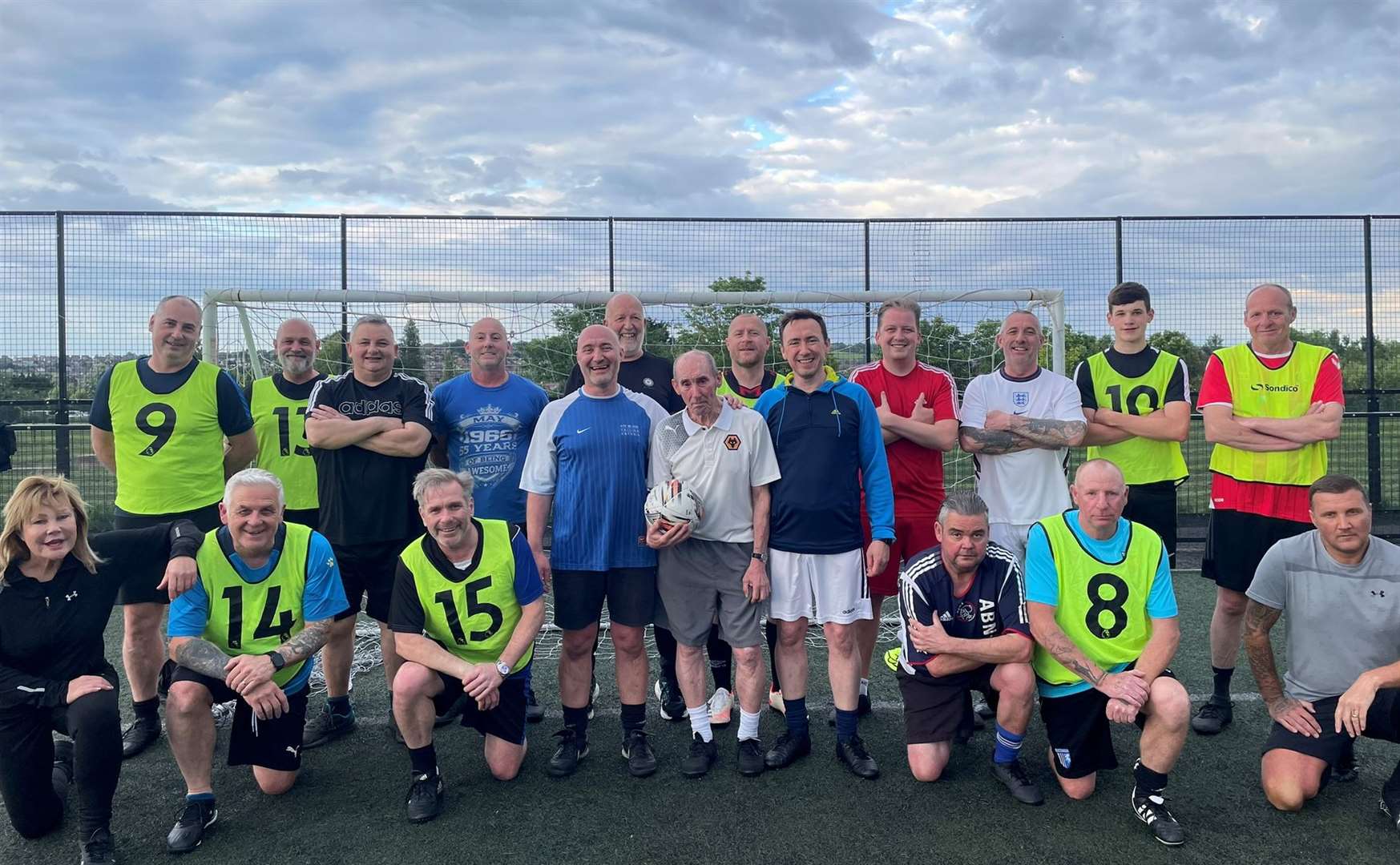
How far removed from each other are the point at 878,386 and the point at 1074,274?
4.77 metres

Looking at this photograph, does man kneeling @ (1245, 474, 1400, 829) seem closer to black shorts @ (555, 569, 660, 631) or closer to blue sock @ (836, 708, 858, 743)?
blue sock @ (836, 708, 858, 743)

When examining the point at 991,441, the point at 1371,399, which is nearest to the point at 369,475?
the point at 991,441

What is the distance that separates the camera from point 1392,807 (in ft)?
9.21

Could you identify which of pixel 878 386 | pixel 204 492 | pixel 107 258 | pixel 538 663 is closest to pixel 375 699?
pixel 538 663

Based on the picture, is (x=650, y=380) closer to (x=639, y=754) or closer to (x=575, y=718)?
(x=575, y=718)

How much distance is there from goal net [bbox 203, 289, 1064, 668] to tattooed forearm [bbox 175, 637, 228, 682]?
3.90m

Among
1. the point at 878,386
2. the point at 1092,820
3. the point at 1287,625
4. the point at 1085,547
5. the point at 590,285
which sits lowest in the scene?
the point at 1092,820

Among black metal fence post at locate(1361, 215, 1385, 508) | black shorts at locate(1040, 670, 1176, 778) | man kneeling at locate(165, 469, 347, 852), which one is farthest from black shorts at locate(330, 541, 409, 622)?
black metal fence post at locate(1361, 215, 1385, 508)

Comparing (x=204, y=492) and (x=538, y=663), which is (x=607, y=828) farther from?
(x=204, y=492)

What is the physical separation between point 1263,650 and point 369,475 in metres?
3.67

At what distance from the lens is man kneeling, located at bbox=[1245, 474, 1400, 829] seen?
2.86 metres

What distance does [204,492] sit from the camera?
385cm

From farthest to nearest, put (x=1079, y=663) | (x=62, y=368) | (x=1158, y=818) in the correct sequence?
(x=62, y=368), (x=1079, y=663), (x=1158, y=818)

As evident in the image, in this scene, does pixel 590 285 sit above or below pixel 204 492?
above
